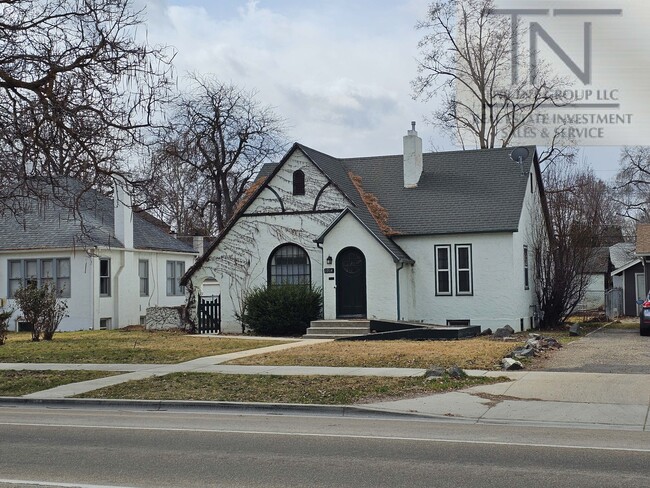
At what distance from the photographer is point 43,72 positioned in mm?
17359

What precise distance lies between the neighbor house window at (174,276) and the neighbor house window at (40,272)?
6701 millimetres

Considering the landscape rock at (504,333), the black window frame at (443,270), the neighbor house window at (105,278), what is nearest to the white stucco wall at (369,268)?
the black window frame at (443,270)

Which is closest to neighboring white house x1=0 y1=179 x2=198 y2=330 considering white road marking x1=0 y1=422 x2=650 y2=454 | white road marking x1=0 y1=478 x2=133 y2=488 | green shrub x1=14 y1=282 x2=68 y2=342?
green shrub x1=14 y1=282 x2=68 y2=342

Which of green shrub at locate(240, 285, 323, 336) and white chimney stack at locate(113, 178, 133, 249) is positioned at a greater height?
white chimney stack at locate(113, 178, 133, 249)

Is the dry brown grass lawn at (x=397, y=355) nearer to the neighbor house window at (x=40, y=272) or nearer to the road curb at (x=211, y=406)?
the road curb at (x=211, y=406)

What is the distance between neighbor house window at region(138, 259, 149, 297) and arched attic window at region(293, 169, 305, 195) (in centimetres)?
1175

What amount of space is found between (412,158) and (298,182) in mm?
5018

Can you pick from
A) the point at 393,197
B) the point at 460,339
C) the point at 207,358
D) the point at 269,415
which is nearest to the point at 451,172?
the point at 393,197

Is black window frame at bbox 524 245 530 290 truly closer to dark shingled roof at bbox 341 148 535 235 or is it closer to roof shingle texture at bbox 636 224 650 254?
dark shingled roof at bbox 341 148 535 235

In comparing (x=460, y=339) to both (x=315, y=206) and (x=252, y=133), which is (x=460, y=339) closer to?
(x=315, y=206)

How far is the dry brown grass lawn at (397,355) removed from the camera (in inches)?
722

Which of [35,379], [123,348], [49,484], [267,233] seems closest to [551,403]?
[49,484]

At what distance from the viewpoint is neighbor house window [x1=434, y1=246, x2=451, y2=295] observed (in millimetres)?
30203

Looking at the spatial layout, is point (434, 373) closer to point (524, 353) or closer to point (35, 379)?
point (524, 353)
